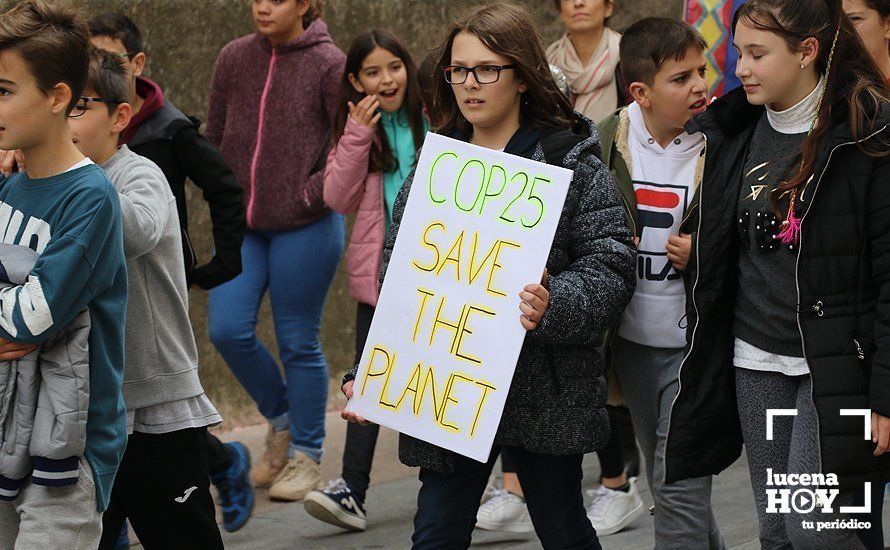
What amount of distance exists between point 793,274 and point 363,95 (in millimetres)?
2576

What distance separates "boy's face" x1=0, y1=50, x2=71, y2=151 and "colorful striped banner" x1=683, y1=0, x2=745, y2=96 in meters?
3.44

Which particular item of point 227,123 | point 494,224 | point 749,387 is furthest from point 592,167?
point 227,123

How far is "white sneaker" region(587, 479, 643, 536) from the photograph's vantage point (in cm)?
560

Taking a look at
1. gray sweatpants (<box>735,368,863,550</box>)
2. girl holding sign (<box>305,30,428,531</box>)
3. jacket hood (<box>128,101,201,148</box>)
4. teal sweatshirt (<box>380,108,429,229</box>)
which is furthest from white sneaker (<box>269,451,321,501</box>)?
gray sweatpants (<box>735,368,863,550</box>)

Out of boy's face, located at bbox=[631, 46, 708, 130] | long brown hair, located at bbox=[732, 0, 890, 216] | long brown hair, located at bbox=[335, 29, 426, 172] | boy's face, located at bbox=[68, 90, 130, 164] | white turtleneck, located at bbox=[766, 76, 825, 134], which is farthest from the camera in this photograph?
long brown hair, located at bbox=[335, 29, 426, 172]

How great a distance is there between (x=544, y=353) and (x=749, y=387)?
0.56 meters

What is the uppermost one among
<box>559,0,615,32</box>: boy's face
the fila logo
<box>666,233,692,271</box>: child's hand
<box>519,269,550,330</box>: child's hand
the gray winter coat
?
<box>559,0,615,32</box>: boy's face

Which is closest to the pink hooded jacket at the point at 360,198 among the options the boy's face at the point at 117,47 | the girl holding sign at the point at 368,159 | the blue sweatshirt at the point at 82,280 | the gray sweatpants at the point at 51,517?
the girl holding sign at the point at 368,159

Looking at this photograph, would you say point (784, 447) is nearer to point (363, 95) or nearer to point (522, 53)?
point (522, 53)

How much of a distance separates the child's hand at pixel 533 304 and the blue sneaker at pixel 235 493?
189 centimetres

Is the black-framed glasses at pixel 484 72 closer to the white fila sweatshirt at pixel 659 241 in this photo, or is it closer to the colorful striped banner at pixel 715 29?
the white fila sweatshirt at pixel 659 241

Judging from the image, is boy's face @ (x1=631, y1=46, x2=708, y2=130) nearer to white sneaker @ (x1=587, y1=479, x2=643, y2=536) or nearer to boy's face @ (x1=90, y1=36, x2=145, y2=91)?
white sneaker @ (x1=587, y1=479, x2=643, y2=536)

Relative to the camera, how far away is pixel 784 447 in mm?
3852

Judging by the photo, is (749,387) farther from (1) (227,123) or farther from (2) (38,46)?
(1) (227,123)
